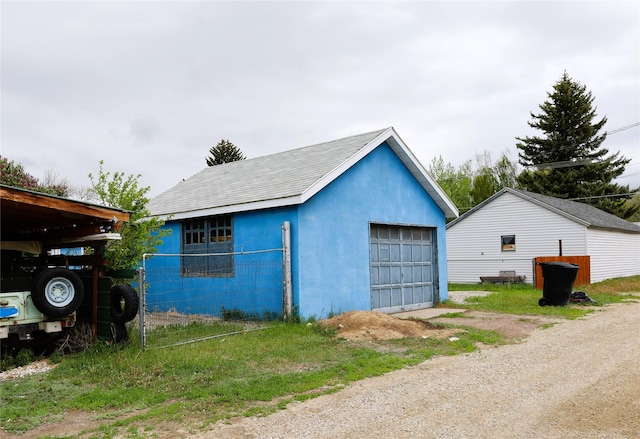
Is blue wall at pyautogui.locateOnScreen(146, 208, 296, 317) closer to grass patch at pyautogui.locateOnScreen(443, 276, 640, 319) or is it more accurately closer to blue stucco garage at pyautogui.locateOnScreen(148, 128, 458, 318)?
blue stucco garage at pyautogui.locateOnScreen(148, 128, 458, 318)

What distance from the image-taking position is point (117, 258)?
12.1 metres

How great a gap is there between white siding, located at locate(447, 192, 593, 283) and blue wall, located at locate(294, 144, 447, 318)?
1267 cm

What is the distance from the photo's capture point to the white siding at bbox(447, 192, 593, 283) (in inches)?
1024

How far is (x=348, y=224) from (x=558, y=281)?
6673 mm

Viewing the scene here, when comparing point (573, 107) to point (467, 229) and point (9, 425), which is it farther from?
point (9, 425)

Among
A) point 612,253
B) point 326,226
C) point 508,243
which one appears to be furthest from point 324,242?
point 612,253

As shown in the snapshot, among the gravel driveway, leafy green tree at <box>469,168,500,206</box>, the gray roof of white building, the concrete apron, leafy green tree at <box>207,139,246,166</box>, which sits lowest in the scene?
the concrete apron

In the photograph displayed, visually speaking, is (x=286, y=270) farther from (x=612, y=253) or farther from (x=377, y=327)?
(x=612, y=253)

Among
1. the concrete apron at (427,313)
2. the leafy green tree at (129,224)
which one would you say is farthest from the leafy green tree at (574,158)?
the leafy green tree at (129,224)

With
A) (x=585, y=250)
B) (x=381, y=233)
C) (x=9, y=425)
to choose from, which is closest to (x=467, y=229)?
(x=585, y=250)

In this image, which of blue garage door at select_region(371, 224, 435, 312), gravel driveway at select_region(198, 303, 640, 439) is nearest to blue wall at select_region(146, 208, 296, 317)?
blue garage door at select_region(371, 224, 435, 312)

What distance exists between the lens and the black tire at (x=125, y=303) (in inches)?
350

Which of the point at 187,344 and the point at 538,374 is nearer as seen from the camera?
the point at 538,374

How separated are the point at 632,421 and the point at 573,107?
4503 centimetres
